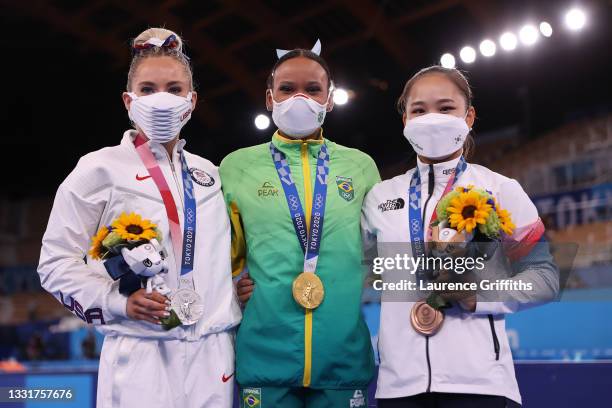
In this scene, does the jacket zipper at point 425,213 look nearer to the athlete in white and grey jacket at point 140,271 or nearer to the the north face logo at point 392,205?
the the north face logo at point 392,205

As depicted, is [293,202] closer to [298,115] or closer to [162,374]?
[298,115]

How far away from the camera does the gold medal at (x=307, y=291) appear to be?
105 inches

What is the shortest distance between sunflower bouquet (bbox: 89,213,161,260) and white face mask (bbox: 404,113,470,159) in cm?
108

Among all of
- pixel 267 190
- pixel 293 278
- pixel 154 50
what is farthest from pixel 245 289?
pixel 154 50

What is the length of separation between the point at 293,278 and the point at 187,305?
0.44 meters

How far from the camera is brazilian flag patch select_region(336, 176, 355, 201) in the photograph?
9.53ft

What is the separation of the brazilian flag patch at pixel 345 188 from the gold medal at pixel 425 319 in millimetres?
597

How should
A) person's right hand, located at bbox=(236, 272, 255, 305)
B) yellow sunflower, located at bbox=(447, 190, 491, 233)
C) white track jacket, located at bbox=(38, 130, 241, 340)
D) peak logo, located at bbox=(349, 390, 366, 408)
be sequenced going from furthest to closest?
person's right hand, located at bbox=(236, 272, 255, 305)
peak logo, located at bbox=(349, 390, 366, 408)
white track jacket, located at bbox=(38, 130, 241, 340)
yellow sunflower, located at bbox=(447, 190, 491, 233)

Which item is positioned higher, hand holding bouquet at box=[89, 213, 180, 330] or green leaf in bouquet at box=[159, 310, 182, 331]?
hand holding bouquet at box=[89, 213, 180, 330]

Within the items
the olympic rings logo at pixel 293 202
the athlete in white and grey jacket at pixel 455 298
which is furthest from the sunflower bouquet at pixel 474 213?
the olympic rings logo at pixel 293 202

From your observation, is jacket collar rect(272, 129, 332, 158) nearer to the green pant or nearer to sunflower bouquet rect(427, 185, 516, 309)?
sunflower bouquet rect(427, 185, 516, 309)

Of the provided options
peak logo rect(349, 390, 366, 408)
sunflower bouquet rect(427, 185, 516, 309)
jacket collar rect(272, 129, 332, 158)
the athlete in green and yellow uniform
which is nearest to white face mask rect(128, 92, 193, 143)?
the athlete in green and yellow uniform

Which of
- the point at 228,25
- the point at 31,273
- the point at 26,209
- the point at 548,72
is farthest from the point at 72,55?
the point at 548,72

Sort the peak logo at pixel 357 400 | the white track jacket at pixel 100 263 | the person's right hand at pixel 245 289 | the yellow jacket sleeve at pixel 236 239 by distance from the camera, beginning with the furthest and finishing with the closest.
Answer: the yellow jacket sleeve at pixel 236 239, the person's right hand at pixel 245 289, the peak logo at pixel 357 400, the white track jacket at pixel 100 263
